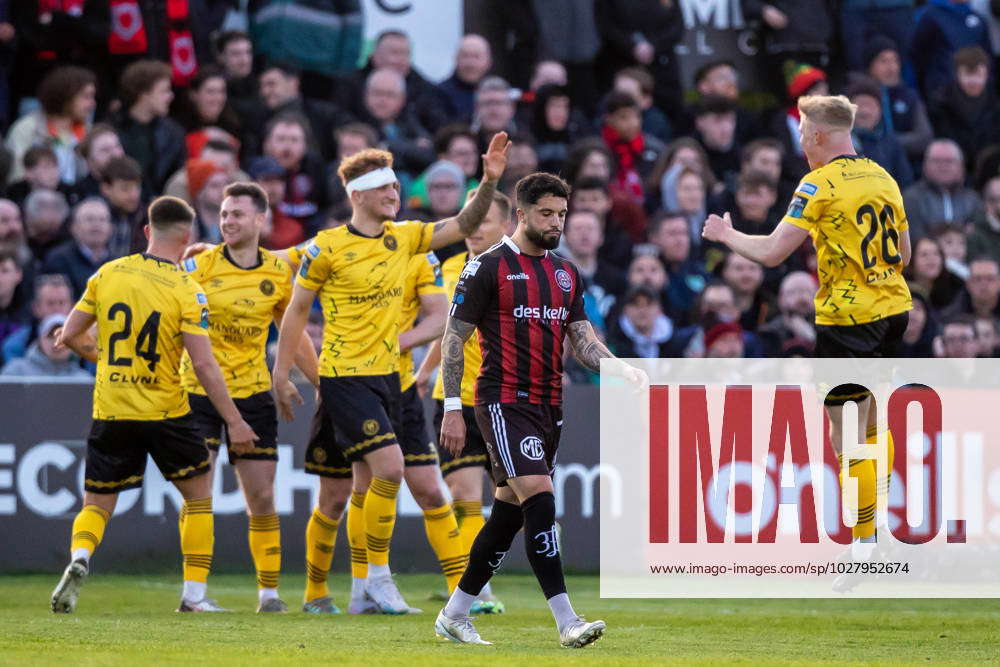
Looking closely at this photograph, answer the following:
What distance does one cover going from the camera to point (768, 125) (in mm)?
20156

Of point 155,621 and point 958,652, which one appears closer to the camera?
point 958,652

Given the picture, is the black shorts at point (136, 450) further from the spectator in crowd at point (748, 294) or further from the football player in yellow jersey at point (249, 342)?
the spectator in crowd at point (748, 294)

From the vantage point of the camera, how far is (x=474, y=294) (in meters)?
8.98

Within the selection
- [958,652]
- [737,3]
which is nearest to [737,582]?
[958,652]

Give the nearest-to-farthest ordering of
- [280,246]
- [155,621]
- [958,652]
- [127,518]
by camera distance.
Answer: [958,652] < [155,621] < [127,518] < [280,246]

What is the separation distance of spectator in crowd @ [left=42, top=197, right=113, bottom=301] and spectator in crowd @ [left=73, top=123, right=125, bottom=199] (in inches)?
24.8

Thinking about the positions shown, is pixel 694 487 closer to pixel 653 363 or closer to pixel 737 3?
pixel 653 363

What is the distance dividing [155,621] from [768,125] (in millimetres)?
11842

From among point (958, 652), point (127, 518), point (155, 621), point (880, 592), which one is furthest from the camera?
point (127, 518)

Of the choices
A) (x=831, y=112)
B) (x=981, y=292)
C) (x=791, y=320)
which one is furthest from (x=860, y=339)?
(x=981, y=292)

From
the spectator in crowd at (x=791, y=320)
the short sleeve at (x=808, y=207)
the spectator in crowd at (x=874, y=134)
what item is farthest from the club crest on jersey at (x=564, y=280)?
the spectator in crowd at (x=874, y=134)

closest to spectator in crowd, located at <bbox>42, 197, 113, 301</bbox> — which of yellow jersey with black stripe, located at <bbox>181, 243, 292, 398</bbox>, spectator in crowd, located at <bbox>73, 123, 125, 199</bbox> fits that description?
spectator in crowd, located at <bbox>73, 123, 125, 199</bbox>

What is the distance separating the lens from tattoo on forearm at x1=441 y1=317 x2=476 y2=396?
8.98 meters

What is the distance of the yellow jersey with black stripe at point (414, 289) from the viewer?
38.5 feet
